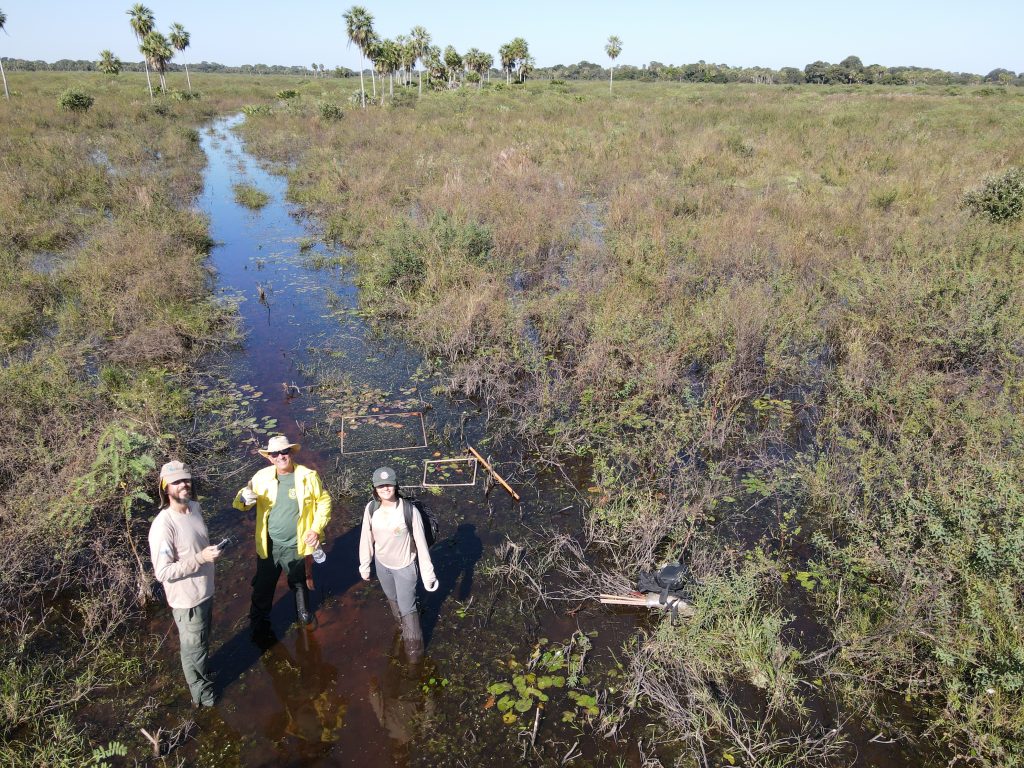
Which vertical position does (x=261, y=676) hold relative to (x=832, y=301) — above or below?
below

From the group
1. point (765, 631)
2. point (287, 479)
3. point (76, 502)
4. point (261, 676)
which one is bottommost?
point (261, 676)

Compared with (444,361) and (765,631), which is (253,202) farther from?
(765,631)

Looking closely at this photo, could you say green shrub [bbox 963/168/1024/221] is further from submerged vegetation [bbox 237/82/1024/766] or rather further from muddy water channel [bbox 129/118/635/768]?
muddy water channel [bbox 129/118/635/768]

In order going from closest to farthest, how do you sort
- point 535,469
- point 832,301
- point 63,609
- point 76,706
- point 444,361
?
point 76,706, point 63,609, point 535,469, point 444,361, point 832,301

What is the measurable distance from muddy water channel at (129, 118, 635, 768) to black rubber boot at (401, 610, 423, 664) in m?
0.10

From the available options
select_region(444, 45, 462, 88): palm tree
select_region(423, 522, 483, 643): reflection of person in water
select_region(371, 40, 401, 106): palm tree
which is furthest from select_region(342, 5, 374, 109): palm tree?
select_region(423, 522, 483, 643): reflection of person in water

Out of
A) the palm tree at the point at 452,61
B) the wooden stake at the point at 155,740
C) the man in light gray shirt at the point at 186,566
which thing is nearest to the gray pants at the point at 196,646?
the man in light gray shirt at the point at 186,566

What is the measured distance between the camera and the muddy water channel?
364 cm

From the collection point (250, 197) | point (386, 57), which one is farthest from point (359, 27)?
point (250, 197)

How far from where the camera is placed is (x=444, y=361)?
8.76 meters

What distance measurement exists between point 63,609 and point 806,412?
8085mm

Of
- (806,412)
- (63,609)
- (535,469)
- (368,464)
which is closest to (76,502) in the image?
(63,609)

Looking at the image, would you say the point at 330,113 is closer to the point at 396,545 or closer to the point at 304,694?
the point at 396,545

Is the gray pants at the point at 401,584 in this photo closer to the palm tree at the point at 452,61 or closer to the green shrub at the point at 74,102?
the green shrub at the point at 74,102
